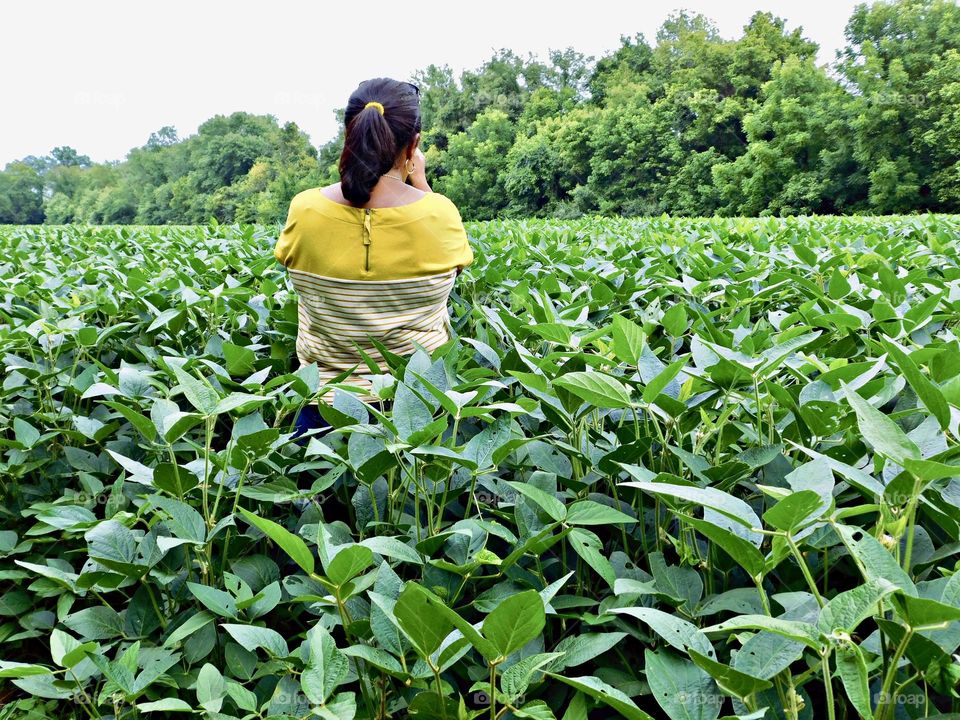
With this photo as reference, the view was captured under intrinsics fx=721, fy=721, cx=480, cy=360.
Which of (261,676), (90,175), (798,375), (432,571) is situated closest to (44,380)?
(261,676)

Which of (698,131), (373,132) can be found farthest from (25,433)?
(698,131)

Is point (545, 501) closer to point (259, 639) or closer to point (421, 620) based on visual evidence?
point (421, 620)

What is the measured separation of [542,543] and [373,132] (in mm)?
1549

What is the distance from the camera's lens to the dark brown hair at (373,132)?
2.13 meters

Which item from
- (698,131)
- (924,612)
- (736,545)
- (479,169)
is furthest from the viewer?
(479,169)

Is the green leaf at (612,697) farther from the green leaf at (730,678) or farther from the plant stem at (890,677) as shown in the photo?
the plant stem at (890,677)

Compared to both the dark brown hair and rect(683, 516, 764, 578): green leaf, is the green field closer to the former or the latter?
rect(683, 516, 764, 578): green leaf

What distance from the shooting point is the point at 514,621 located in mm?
724

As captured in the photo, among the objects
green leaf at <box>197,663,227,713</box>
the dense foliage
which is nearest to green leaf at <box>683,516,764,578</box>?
green leaf at <box>197,663,227,713</box>

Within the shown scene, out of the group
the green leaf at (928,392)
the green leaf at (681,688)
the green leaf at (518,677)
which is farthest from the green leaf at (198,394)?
the green leaf at (928,392)

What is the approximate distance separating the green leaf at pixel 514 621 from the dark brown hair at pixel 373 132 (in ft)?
5.38

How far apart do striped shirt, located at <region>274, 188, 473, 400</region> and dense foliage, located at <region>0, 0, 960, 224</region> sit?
3462 cm

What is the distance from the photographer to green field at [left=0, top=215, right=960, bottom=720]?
0.74 m

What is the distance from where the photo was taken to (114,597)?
5.83ft
